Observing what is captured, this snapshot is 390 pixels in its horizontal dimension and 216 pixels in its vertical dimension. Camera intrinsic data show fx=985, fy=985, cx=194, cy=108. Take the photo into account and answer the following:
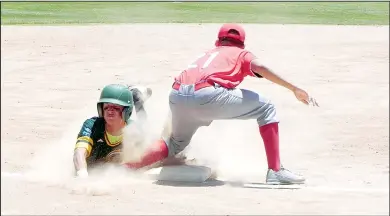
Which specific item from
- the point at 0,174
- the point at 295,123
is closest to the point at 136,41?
the point at 295,123

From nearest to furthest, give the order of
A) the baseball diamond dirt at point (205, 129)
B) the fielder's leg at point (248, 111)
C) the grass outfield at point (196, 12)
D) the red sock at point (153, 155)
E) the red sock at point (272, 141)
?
1. the baseball diamond dirt at point (205, 129)
2. the fielder's leg at point (248, 111)
3. the red sock at point (272, 141)
4. the red sock at point (153, 155)
5. the grass outfield at point (196, 12)

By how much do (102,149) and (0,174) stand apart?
0.96 m

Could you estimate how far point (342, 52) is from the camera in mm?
18141

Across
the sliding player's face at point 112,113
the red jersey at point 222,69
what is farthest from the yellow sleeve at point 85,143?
the red jersey at point 222,69

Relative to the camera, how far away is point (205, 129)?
10.0 m

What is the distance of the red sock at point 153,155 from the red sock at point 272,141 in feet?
2.89

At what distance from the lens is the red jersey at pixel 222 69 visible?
753cm

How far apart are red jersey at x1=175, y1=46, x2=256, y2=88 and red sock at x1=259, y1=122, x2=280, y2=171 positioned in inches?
16.7

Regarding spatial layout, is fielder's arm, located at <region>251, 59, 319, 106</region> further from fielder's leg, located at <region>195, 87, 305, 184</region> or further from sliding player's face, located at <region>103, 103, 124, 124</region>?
sliding player's face, located at <region>103, 103, 124, 124</region>

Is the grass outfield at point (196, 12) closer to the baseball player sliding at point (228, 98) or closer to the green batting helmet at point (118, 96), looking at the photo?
the green batting helmet at point (118, 96)

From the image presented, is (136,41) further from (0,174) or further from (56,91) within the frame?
(0,174)

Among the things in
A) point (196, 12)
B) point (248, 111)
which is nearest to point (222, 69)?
point (248, 111)

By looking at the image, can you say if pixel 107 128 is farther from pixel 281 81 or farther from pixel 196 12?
pixel 196 12

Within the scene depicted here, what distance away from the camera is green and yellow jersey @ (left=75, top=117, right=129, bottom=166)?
779 cm
